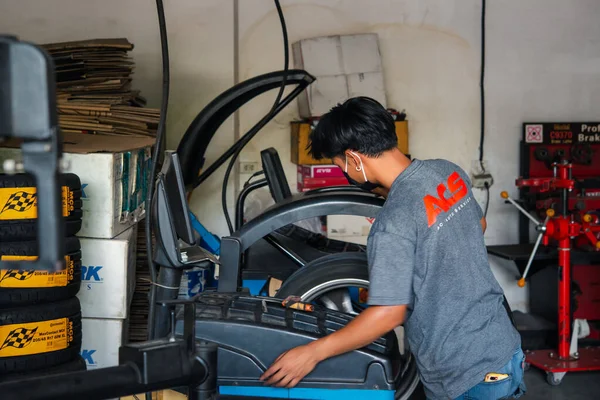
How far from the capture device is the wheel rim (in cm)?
250

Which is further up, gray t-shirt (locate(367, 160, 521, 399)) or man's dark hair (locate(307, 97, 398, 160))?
man's dark hair (locate(307, 97, 398, 160))

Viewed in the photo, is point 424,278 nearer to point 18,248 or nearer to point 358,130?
point 358,130

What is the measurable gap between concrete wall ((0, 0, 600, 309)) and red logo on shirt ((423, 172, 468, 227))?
2.83m

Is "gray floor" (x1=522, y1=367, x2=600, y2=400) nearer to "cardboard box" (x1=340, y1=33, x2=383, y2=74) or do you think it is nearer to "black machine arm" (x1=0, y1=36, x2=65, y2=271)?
"cardboard box" (x1=340, y1=33, x2=383, y2=74)

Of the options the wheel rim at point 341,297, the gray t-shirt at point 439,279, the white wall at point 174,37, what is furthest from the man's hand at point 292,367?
the white wall at point 174,37

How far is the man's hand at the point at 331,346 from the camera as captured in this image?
2.03 metres

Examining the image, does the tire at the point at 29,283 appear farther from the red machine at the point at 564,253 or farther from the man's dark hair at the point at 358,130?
the red machine at the point at 564,253

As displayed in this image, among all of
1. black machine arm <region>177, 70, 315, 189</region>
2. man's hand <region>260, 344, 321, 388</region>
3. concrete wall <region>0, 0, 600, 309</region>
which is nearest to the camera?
man's hand <region>260, 344, 321, 388</region>

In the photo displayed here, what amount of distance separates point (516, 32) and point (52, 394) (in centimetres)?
469

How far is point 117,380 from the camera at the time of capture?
128 centimetres

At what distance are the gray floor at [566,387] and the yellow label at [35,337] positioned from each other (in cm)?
274

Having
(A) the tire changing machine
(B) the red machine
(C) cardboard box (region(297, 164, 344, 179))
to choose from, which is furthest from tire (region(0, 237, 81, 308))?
(B) the red machine

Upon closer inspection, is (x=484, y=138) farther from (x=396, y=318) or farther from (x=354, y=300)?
(x=396, y=318)

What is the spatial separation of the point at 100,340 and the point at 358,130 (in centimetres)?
146
